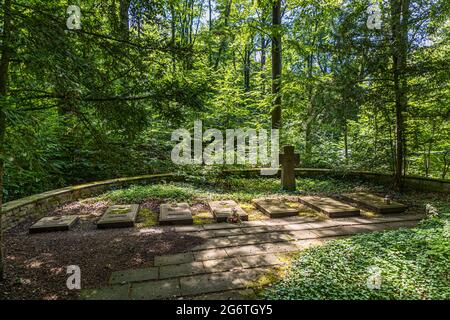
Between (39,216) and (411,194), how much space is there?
8.73 metres

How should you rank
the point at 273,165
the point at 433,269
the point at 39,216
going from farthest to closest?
the point at 273,165, the point at 39,216, the point at 433,269

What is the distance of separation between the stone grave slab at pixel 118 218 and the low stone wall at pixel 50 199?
1.50 meters

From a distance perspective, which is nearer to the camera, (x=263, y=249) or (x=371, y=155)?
(x=263, y=249)

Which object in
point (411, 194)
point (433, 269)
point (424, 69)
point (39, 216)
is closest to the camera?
point (433, 269)

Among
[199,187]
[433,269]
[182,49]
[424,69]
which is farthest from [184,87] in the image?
[424,69]

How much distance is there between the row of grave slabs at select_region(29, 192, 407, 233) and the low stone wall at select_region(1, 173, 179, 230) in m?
0.46

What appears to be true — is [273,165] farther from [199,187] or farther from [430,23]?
[430,23]

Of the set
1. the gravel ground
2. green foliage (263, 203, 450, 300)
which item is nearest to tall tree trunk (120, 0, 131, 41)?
the gravel ground

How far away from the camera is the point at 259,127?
9547mm

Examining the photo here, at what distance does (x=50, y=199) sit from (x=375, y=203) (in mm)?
7115

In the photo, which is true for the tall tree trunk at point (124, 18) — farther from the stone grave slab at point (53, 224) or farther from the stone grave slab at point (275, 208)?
the stone grave slab at point (275, 208)

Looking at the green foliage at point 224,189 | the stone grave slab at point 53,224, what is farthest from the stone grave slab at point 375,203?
the stone grave slab at point 53,224

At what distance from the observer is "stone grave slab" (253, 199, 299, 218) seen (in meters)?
5.18

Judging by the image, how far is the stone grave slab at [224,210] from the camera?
4992mm
